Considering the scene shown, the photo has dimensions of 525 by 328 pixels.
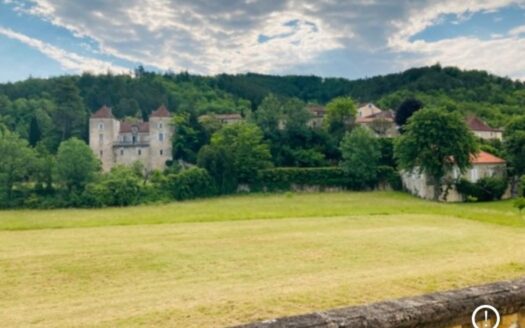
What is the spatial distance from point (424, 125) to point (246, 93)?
3523 inches

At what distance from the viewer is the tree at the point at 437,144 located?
52.7 m

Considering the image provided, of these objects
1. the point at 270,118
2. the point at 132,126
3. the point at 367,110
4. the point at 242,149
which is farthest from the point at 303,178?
the point at 367,110

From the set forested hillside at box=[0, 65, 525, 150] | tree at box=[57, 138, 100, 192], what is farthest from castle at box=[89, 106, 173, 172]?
tree at box=[57, 138, 100, 192]

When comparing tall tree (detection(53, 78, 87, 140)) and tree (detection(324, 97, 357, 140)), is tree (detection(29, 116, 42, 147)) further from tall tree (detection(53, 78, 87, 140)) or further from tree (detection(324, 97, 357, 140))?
tree (detection(324, 97, 357, 140))

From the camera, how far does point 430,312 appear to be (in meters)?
3.78

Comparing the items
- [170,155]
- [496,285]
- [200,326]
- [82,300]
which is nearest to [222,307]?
[200,326]

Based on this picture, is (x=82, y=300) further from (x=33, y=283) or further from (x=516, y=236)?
(x=516, y=236)

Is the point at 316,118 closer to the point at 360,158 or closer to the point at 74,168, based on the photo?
the point at 360,158

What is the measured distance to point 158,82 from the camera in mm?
137875

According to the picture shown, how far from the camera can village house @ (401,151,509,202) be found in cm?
5634

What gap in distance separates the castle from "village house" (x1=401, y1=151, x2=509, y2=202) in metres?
40.0

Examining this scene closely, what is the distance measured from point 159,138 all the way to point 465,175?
158ft

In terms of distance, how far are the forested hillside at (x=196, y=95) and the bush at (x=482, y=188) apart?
1291 inches

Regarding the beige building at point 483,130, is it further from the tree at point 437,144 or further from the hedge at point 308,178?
the tree at point 437,144
